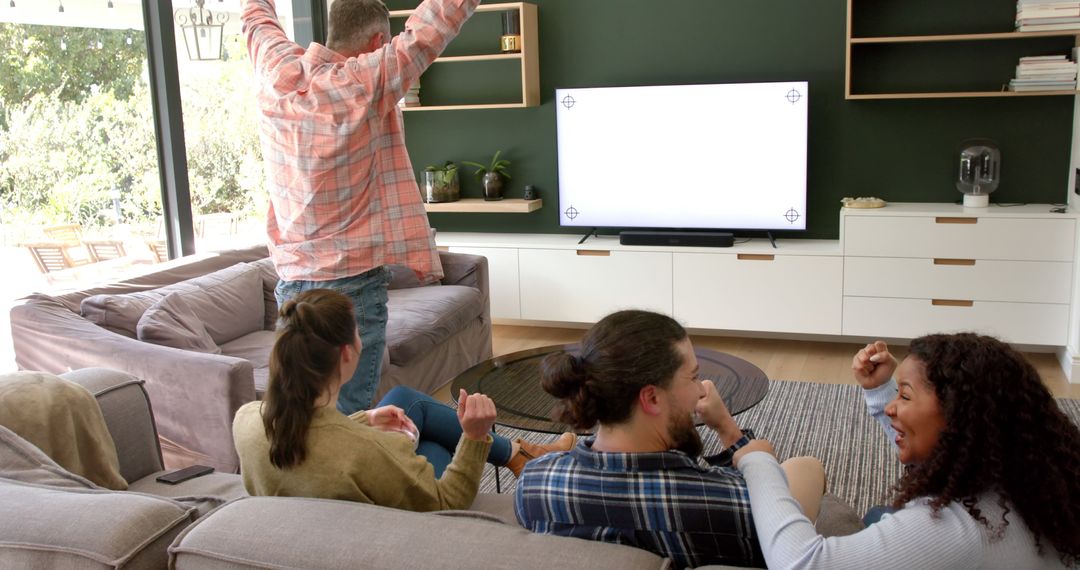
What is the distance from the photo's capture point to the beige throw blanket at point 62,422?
2.04 meters

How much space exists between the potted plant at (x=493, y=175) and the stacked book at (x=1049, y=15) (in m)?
2.84

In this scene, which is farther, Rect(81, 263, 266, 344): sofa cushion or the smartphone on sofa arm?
Rect(81, 263, 266, 344): sofa cushion

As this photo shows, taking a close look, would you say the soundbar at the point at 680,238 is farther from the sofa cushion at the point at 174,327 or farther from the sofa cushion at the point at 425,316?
the sofa cushion at the point at 174,327

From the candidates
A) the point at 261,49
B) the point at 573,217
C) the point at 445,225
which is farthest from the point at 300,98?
the point at 445,225

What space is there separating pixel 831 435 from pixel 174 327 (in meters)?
2.54

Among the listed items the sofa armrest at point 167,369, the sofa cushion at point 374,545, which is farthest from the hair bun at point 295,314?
the sofa armrest at point 167,369

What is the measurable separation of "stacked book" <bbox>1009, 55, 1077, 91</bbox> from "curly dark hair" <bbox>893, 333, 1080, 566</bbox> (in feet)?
12.5

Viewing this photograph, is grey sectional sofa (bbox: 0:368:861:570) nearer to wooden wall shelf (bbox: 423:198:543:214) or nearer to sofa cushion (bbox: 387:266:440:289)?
sofa cushion (bbox: 387:266:440:289)

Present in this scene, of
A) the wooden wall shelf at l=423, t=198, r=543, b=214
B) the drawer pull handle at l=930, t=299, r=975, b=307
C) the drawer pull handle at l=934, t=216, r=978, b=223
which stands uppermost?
the wooden wall shelf at l=423, t=198, r=543, b=214

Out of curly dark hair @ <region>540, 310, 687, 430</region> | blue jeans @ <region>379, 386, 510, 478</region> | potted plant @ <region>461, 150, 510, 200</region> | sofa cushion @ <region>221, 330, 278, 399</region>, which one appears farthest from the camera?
potted plant @ <region>461, 150, 510, 200</region>

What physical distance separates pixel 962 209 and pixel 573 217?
6.78 feet

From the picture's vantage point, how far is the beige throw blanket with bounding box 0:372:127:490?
2041 mm

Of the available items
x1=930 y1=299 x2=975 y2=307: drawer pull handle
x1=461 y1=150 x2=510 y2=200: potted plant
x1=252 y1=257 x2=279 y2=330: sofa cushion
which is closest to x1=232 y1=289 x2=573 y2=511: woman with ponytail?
x1=252 y1=257 x2=279 y2=330: sofa cushion

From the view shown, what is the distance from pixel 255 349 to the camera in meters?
3.92
